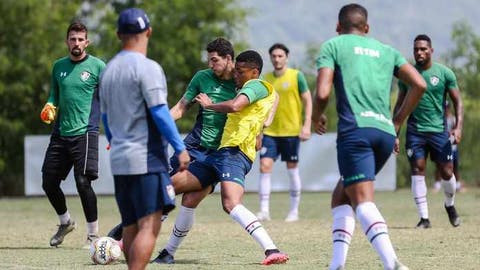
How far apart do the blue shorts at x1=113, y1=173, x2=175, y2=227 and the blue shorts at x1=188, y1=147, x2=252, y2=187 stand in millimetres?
2497

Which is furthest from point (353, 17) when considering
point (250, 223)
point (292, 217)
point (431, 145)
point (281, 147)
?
point (281, 147)

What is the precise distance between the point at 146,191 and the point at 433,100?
312 inches

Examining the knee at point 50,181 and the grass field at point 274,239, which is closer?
the grass field at point 274,239

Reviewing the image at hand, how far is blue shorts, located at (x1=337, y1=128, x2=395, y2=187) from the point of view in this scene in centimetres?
942

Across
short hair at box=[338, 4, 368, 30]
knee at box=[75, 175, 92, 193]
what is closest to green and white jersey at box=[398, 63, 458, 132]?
knee at box=[75, 175, 92, 193]

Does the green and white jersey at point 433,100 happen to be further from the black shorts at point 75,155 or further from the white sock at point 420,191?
the black shorts at point 75,155

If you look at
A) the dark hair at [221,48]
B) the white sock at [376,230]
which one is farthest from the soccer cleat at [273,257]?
the white sock at [376,230]

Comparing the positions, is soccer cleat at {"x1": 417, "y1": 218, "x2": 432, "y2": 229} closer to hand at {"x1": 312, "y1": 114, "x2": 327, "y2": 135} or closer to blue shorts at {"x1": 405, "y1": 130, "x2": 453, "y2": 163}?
blue shorts at {"x1": 405, "y1": 130, "x2": 453, "y2": 163}

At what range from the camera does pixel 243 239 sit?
14.7m

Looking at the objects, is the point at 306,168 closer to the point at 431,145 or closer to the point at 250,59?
the point at 431,145

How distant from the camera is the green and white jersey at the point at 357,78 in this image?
9.45 meters

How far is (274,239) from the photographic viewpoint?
14.7m

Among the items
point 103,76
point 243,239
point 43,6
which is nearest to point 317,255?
point 243,239

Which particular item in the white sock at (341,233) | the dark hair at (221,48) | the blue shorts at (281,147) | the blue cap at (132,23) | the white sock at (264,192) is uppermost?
the blue cap at (132,23)
